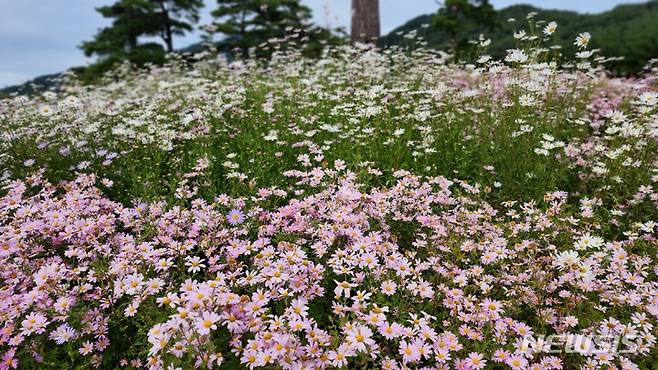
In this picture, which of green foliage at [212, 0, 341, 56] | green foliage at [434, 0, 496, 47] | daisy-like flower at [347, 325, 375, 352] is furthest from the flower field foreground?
green foliage at [212, 0, 341, 56]

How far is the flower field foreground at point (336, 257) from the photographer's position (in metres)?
2.46

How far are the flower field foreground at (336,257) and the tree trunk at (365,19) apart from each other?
583cm

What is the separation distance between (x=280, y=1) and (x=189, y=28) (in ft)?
18.5

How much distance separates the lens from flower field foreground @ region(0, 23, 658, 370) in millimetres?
2457

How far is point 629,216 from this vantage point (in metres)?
4.52

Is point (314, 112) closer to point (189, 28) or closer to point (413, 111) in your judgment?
point (413, 111)

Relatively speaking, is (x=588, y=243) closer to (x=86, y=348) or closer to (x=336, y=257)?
(x=336, y=257)

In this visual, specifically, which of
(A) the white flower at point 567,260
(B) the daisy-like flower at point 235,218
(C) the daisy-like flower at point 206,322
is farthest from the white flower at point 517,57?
(C) the daisy-like flower at point 206,322

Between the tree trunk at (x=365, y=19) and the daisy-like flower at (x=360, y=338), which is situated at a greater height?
the tree trunk at (x=365, y=19)

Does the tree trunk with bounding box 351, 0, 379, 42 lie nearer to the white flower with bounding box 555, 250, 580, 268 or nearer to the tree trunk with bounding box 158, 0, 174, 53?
the white flower with bounding box 555, 250, 580, 268

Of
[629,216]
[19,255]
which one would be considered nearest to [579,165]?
[629,216]

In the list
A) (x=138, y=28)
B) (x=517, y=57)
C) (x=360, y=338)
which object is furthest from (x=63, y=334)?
(x=138, y=28)

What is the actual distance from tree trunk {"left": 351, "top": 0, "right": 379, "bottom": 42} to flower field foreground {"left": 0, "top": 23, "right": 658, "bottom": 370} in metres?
5.83

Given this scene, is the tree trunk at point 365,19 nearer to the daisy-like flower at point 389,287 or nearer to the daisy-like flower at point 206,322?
the daisy-like flower at point 389,287
